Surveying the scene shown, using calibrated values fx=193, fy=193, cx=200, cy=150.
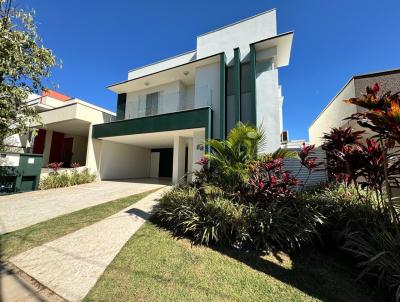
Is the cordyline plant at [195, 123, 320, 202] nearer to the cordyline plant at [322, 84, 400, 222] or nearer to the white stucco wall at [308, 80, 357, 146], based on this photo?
the cordyline plant at [322, 84, 400, 222]

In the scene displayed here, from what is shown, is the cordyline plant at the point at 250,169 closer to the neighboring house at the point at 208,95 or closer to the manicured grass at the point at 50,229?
the manicured grass at the point at 50,229

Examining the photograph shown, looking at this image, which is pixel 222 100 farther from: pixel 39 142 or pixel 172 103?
pixel 39 142

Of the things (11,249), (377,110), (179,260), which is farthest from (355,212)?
(11,249)

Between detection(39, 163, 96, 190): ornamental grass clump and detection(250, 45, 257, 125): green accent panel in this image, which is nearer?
detection(250, 45, 257, 125): green accent panel

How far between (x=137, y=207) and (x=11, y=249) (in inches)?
122

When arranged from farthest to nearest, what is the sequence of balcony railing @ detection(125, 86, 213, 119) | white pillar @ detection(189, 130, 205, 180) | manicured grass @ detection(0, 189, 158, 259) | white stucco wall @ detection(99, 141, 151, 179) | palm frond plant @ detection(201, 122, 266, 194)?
white stucco wall @ detection(99, 141, 151, 179), balcony railing @ detection(125, 86, 213, 119), white pillar @ detection(189, 130, 205, 180), palm frond plant @ detection(201, 122, 266, 194), manicured grass @ detection(0, 189, 158, 259)

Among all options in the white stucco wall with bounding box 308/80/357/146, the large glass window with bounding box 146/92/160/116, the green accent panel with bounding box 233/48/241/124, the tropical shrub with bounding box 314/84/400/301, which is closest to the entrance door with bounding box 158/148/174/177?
the large glass window with bounding box 146/92/160/116

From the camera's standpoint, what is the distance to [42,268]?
3072 mm

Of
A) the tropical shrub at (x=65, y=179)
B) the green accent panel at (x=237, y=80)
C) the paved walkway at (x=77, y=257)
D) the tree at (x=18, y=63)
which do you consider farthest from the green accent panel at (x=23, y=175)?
the green accent panel at (x=237, y=80)

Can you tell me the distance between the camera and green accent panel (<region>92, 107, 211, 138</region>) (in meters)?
10.2

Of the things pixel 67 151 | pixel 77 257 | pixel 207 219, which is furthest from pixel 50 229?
pixel 67 151

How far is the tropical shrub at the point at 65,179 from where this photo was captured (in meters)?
10.4

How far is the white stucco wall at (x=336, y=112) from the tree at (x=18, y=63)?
11.3 meters

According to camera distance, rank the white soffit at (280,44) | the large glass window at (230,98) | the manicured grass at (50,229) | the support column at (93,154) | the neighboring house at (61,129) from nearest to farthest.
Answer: the manicured grass at (50,229)
the white soffit at (280,44)
the large glass window at (230,98)
the neighboring house at (61,129)
the support column at (93,154)
